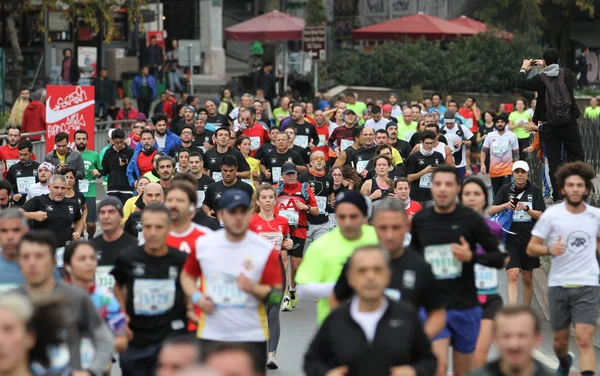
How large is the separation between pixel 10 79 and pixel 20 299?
29.0 m

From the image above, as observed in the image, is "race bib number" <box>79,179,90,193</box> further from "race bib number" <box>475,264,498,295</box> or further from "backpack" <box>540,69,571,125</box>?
"race bib number" <box>475,264,498,295</box>

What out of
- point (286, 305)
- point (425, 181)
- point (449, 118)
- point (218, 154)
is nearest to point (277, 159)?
point (218, 154)

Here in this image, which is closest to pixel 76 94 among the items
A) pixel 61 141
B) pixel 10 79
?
pixel 61 141

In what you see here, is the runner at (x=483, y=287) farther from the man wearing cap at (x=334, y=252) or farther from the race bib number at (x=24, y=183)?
the race bib number at (x=24, y=183)

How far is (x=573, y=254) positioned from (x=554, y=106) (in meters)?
5.85

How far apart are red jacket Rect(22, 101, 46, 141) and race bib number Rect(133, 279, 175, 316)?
16.9 meters

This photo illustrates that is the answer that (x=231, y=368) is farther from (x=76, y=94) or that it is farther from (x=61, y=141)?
(x=76, y=94)

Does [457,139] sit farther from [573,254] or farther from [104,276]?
[104,276]

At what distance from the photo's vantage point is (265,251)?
845cm

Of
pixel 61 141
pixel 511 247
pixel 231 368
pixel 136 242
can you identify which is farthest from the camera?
pixel 61 141

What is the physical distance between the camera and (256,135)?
21.8m

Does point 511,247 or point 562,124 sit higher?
point 562,124

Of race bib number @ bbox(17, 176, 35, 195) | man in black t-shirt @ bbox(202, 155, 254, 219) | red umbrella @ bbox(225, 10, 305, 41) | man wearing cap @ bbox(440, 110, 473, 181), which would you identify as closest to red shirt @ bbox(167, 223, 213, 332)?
man in black t-shirt @ bbox(202, 155, 254, 219)

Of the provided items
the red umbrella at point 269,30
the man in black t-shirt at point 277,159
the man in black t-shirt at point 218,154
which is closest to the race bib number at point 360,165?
the man in black t-shirt at point 277,159
